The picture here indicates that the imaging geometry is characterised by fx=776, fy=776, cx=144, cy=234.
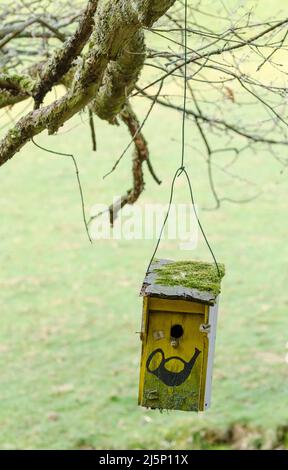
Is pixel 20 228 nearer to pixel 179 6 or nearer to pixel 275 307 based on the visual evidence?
pixel 275 307

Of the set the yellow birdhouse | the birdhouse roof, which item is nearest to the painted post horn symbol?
the yellow birdhouse

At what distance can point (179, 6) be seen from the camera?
17.0 feet

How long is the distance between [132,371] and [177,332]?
543cm

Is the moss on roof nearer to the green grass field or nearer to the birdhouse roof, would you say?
the birdhouse roof

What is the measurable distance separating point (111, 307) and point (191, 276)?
7218 mm

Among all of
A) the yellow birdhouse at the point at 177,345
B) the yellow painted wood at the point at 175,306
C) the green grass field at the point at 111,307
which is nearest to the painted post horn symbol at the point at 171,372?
the yellow birdhouse at the point at 177,345

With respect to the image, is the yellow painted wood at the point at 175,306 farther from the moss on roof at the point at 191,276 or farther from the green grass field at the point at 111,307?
the green grass field at the point at 111,307

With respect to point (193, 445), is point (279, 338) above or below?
above

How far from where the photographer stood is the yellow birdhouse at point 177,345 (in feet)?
8.57

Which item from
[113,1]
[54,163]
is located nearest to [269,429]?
[113,1]

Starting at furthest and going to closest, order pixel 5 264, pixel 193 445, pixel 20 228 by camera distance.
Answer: pixel 20 228, pixel 5 264, pixel 193 445

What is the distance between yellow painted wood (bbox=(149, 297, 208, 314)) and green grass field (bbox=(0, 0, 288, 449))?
6.81 feet

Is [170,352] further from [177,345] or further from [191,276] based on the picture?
[191,276]

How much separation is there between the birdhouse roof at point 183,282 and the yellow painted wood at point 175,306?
9cm
